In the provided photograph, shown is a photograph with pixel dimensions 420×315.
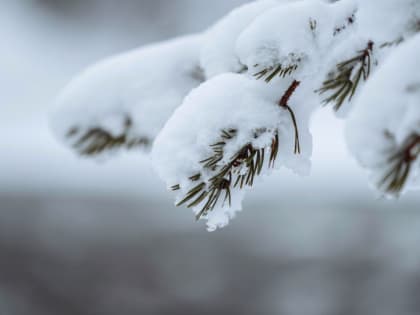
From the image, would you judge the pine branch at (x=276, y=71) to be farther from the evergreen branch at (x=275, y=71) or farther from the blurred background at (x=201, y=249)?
the blurred background at (x=201, y=249)

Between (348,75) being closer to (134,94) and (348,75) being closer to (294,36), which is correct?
(294,36)

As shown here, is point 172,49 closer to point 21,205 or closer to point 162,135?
point 162,135

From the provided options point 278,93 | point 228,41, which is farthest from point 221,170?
point 228,41

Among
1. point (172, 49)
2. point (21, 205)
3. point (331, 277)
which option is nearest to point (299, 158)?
point (172, 49)

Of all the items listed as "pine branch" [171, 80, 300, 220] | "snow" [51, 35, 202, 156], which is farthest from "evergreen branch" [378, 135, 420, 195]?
"snow" [51, 35, 202, 156]

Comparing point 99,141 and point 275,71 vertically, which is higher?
point 99,141

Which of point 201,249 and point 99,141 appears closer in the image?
point 99,141

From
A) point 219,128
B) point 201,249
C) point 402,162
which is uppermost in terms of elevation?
point 201,249

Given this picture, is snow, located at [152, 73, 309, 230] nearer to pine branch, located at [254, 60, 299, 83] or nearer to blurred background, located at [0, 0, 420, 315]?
pine branch, located at [254, 60, 299, 83]

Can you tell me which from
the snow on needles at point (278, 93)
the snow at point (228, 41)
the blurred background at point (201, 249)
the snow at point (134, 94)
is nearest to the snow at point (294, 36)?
the snow on needles at point (278, 93)
